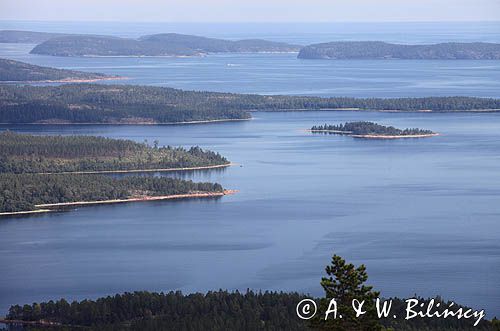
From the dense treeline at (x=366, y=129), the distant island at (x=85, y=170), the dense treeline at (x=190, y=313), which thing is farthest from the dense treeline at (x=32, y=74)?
the dense treeline at (x=190, y=313)

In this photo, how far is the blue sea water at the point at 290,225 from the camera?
3572cm

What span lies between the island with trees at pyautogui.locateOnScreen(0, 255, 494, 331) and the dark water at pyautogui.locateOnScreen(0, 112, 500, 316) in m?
2.70

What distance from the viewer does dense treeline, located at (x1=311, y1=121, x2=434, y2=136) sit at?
2940 inches

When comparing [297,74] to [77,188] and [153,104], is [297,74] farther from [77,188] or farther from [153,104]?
[77,188]

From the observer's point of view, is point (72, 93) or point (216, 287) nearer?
point (216, 287)

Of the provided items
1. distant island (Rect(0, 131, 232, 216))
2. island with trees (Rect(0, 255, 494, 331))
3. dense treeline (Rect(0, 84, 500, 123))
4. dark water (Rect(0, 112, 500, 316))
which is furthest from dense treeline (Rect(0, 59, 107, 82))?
island with trees (Rect(0, 255, 494, 331))

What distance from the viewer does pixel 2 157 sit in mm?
59281

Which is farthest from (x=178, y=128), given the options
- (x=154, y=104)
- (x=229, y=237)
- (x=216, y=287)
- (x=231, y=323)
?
(x=231, y=323)

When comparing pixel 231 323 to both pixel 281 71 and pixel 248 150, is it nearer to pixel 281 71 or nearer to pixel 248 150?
pixel 248 150

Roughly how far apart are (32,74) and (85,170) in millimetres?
58461

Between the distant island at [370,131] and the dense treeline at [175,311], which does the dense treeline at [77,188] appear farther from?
the distant island at [370,131]

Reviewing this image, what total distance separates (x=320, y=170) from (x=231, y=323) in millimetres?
32260

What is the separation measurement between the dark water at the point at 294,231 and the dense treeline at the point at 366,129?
499 centimetres

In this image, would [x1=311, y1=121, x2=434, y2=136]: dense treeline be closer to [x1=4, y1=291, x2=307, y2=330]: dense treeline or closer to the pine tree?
[x1=4, y1=291, x2=307, y2=330]: dense treeline
